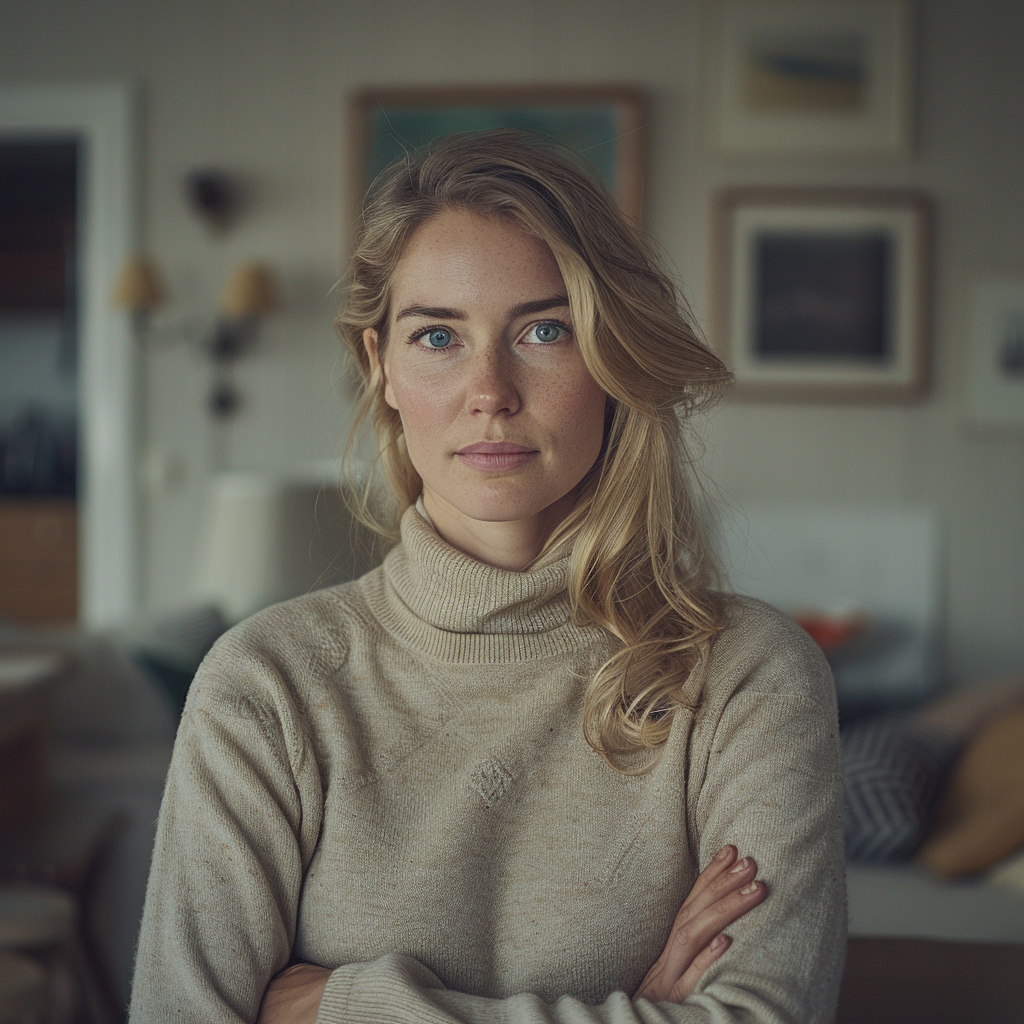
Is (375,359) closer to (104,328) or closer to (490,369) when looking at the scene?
(490,369)

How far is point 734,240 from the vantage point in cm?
338

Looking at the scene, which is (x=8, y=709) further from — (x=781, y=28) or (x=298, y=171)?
(x=781, y=28)

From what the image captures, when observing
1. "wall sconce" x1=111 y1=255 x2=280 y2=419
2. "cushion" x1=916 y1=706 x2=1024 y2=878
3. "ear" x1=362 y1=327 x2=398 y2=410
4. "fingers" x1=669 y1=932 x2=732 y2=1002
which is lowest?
"cushion" x1=916 y1=706 x2=1024 y2=878

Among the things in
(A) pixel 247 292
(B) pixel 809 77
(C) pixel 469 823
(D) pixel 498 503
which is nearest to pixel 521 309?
(D) pixel 498 503

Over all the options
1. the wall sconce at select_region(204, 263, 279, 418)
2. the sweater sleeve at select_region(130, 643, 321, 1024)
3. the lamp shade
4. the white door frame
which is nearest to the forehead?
the sweater sleeve at select_region(130, 643, 321, 1024)

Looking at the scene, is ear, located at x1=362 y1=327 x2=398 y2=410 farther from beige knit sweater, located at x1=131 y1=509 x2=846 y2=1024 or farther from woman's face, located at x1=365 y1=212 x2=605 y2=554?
beige knit sweater, located at x1=131 y1=509 x2=846 y2=1024

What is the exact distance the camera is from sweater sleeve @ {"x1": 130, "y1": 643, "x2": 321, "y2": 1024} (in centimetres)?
86

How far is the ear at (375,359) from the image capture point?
105 cm

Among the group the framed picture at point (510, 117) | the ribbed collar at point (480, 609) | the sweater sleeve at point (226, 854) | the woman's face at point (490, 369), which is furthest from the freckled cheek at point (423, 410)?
the framed picture at point (510, 117)

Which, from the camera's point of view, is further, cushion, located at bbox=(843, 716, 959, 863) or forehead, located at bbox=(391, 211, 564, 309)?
cushion, located at bbox=(843, 716, 959, 863)

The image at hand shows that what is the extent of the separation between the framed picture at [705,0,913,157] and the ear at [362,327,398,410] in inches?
102

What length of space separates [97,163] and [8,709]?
2091mm

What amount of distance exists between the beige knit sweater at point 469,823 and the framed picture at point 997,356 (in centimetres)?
269

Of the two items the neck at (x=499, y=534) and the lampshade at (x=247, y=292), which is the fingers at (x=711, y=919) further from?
the lampshade at (x=247, y=292)
